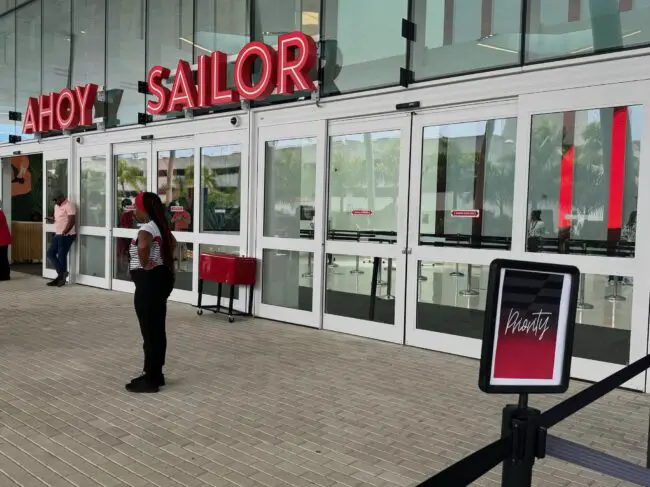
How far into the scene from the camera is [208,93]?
8.89 meters

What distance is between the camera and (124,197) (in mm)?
10977

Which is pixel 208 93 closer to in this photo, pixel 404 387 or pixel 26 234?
pixel 404 387

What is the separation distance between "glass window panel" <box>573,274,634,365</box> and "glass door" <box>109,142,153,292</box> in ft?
24.6

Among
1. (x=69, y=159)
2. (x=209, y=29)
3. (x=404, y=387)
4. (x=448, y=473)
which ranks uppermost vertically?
(x=209, y=29)

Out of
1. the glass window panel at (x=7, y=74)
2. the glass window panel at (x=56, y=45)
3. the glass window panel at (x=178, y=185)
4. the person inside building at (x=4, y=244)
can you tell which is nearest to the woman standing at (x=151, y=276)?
the glass window panel at (x=178, y=185)

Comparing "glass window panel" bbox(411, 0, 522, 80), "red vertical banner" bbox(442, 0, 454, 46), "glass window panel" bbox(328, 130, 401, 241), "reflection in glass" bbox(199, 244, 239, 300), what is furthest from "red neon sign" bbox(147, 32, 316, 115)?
"reflection in glass" bbox(199, 244, 239, 300)

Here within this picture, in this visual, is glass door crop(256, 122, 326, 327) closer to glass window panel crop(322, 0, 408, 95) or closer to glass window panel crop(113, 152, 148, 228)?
glass window panel crop(322, 0, 408, 95)

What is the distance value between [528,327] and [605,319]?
14.4 feet

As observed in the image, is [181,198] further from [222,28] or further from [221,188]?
[222,28]

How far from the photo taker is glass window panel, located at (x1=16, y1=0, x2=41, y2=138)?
522 inches

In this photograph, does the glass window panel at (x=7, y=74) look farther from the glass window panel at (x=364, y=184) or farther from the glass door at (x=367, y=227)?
the glass door at (x=367, y=227)

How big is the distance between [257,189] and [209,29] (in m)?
2.90

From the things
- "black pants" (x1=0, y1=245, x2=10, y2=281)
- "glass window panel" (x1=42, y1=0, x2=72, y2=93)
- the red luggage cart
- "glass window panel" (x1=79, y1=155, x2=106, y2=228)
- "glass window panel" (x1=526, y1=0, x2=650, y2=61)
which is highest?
"glass window panel" (x1=42, y1=0, x2=72, y2=93)

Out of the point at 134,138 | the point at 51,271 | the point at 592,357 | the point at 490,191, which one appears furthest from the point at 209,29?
the point at 592,357
